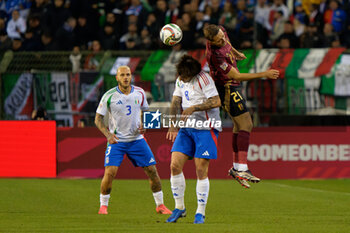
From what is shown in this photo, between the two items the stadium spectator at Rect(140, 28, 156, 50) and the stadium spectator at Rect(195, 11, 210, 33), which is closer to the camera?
the stadium spectator at Rect(140, 28, 156, 50)

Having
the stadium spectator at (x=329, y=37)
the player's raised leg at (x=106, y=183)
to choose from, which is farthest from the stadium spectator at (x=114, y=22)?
the player's raised leg at (x=106, y=183)

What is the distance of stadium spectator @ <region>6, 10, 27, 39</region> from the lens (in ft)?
71.2

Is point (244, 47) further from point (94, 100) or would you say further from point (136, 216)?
point (136, 216)

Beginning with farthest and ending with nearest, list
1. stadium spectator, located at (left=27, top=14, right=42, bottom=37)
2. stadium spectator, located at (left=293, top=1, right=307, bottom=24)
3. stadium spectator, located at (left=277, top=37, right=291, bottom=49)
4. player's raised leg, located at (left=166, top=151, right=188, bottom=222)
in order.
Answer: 1. stadium spectator, located at (left=27, top=14, right=42, bottom=37)
2. stadium spectator, located at (left=293, top=1, right=307, bottom=24)
3. stadium spectator, located at (left=277, top=37, right=291, bottom=49)
4. player's raised leg, located at (left=166, top=151, right=188, bottom=222)

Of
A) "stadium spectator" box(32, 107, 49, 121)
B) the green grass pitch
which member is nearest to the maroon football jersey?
the green grass pitch

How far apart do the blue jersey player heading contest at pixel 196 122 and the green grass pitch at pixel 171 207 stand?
0.73m

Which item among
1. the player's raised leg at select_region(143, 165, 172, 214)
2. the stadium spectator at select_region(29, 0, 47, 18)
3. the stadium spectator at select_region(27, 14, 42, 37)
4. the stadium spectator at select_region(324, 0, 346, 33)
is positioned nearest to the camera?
the player's raised leg at select_region(143, 165, 172, 214)

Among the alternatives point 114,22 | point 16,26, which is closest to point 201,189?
point 114,22

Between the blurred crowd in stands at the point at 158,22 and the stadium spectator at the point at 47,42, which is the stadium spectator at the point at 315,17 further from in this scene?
the stadium spectator at the point at 47,42

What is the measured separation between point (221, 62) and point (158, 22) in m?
11.6

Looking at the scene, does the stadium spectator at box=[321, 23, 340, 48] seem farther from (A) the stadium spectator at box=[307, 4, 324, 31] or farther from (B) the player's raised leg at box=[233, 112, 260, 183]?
(B) the player's raised leg at box=[233, 112, 260, 183]

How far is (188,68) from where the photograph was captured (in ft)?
32.3

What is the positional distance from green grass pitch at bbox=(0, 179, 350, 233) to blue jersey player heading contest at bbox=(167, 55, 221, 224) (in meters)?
0.73

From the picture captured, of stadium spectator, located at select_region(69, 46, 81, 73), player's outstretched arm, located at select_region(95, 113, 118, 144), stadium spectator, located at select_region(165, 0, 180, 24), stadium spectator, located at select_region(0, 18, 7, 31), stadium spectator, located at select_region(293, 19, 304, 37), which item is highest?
stadium spectator, located at select_region(165, 0, 180, 24)
